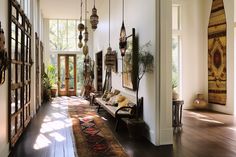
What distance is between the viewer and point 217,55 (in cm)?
948

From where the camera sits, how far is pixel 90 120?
25.0ft

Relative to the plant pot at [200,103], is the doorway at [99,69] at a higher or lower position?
higher

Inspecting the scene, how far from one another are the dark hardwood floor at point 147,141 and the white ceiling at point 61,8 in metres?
6.05

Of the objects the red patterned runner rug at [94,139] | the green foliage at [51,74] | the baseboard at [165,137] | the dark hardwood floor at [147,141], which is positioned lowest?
the dark hardwood floor at [147,141]

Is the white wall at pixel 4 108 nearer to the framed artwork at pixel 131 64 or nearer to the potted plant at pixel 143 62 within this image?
the potted plant at pixel 143 62

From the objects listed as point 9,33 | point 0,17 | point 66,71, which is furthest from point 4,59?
point 66,71

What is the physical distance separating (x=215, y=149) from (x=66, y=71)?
12.1 metres

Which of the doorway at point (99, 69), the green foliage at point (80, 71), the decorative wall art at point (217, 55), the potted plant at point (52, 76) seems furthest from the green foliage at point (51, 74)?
→ the decorative wall art at point (217, 55)

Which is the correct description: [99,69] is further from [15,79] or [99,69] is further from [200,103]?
[15,79]

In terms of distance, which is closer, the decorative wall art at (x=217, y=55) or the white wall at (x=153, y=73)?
the white wall at (x=153, y=73)

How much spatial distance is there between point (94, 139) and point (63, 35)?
36.6 ft

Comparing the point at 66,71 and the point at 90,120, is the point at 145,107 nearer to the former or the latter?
the point at 90,120

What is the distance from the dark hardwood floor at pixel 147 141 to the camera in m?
4.46

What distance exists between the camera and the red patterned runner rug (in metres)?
4.45
